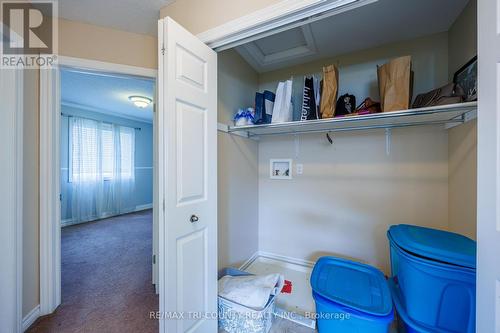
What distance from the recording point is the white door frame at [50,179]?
156 centimetres

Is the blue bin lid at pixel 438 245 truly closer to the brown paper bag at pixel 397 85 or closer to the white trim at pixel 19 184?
the brown paper bag at pixel 397 85

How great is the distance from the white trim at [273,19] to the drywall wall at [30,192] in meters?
1.33

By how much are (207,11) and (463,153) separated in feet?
6.51

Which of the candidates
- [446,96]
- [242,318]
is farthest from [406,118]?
[242,318]

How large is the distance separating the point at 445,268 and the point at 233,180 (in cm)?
155

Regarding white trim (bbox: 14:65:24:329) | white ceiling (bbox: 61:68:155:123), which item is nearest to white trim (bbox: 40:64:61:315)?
white trim (bbox: 14:65:24:329)

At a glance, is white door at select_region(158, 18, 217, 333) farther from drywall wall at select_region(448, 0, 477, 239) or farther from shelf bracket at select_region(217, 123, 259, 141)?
drywall wall at select_region(448, 0, 477, 239)

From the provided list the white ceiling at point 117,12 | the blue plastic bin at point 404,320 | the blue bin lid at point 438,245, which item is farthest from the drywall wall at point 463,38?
the white ceiling at point 117,12

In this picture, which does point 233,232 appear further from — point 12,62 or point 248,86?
point 12,62

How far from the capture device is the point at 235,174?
2020mm

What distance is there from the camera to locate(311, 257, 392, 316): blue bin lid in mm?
1146

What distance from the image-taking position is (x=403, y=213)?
1.80 metres

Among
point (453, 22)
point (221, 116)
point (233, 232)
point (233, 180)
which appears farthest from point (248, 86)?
point (453, 22)

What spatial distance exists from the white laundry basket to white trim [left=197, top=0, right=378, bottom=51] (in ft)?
5.76
